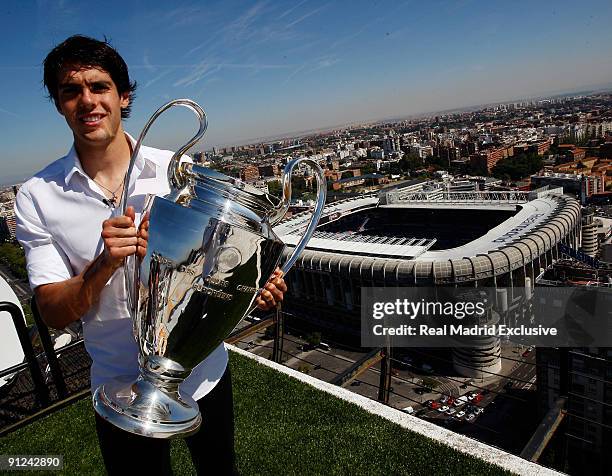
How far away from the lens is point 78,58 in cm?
94

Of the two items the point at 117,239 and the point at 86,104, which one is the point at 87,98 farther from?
the point at 117,239

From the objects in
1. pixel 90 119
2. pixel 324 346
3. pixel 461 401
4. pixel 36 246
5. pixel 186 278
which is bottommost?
pixel 324 346

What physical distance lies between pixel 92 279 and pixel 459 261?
58.8 feet

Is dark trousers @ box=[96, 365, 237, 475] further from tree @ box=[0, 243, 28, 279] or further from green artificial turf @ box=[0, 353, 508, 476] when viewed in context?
tree @ box=[0, 243, 28, 279]

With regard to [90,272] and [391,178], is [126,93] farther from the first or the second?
[391,178]

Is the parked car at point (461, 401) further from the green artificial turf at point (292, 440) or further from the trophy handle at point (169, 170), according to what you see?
the trophy handle at point (169, 170)

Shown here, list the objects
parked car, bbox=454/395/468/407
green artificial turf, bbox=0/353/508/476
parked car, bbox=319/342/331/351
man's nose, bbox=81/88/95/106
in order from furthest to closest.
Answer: parked car, bbox=319/342/331/351, parked car, bbox=454/395/468/407, green artificial turf, bbox=0/353/508/476, man's nose, bbox=81/88/95/106

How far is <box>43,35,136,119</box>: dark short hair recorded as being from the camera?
944 mm

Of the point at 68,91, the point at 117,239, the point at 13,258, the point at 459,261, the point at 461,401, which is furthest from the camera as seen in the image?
the point at 13,258

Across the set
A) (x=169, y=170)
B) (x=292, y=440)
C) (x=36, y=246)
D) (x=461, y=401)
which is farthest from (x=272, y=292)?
(x=461, y=401)

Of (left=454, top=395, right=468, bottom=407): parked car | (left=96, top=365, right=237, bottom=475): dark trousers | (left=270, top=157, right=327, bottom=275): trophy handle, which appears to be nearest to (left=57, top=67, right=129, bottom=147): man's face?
(left=270, top=157, right=327, bottom=275): trophy handle

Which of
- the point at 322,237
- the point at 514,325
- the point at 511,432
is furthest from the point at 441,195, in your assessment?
the point at 511,432

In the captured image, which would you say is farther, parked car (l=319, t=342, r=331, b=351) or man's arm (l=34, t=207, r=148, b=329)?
parked car (l=319, t=342, r=331, b=351)

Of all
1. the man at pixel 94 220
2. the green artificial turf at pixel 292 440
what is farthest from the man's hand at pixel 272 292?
the green artificial turf at pixel 292 440
